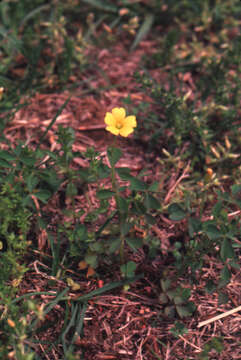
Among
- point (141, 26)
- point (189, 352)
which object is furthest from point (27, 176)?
point (141, 26)

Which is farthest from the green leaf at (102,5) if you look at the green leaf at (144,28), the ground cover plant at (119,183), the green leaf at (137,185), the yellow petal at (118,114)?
the green leaf at (137,185)

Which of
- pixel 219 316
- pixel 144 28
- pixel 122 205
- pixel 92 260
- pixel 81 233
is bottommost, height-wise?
pixel 219 316

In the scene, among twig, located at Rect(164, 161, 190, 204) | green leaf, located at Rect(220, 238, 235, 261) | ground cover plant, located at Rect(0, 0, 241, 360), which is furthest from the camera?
twig, located at Rect(164, 161, 190, 204)

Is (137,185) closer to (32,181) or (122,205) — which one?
(122,205)

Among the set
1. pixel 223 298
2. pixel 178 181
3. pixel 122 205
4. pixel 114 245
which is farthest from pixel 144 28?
pixel 223 298

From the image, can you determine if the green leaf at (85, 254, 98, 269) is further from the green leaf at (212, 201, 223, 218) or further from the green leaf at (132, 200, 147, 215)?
the green leaf at (212, 201, 223, 218)

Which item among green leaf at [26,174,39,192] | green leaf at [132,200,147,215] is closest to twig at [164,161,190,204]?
green leaf at [132,200,147,215]

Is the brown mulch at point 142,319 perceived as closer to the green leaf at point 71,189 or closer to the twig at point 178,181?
the twig at point 178,181
